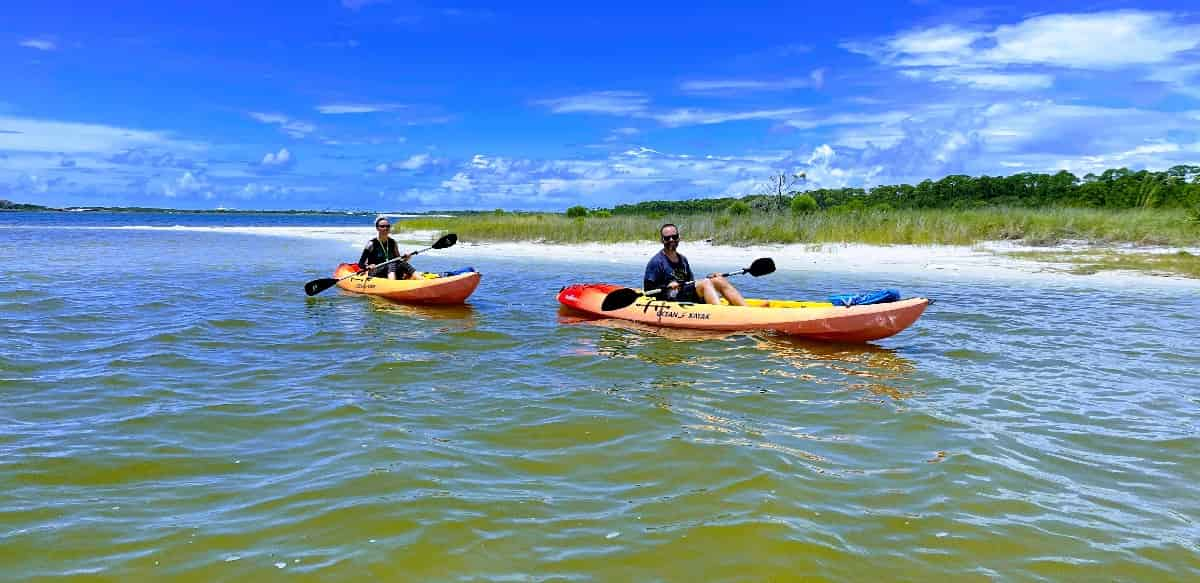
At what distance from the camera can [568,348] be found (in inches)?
334

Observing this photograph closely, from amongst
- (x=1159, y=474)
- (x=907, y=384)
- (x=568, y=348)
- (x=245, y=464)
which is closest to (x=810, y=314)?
(x=907, y=384)

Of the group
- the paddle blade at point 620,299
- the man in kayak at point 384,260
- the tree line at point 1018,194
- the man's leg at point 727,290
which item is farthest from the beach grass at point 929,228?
the paddle blade at point 620,299

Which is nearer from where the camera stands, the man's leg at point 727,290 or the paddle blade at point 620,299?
the man's leg at point 727,290

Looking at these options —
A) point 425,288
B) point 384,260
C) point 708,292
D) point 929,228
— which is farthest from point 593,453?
point 929,228

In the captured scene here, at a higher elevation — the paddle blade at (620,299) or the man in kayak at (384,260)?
the man in kayak at (384,260)

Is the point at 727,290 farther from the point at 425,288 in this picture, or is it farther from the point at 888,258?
the point at 888,258

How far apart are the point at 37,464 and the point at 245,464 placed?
1.09 m

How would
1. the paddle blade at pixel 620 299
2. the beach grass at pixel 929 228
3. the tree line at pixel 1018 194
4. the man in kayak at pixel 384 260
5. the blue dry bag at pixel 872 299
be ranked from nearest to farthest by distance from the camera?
the blue dry bag at pixel 872 299 < the paddle blade at pixel 620 299 < the man in kayak at pixel 384 260 < the beach grass at pixel 929 228 < the tree line at pixel 1018 194

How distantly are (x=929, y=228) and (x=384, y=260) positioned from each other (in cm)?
1466

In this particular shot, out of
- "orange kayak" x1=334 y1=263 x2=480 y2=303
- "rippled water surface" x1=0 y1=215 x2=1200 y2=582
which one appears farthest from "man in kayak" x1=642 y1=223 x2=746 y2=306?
"orange kayak" x1=334 y1=263 x2=480 y2=303

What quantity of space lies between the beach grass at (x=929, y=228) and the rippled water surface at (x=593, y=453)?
11.7 meters

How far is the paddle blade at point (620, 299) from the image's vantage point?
9.80 metres

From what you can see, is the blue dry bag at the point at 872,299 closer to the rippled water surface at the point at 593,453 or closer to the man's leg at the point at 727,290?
the rippled water surface at the point at 593,453

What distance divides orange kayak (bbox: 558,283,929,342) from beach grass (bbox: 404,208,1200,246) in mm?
13237
